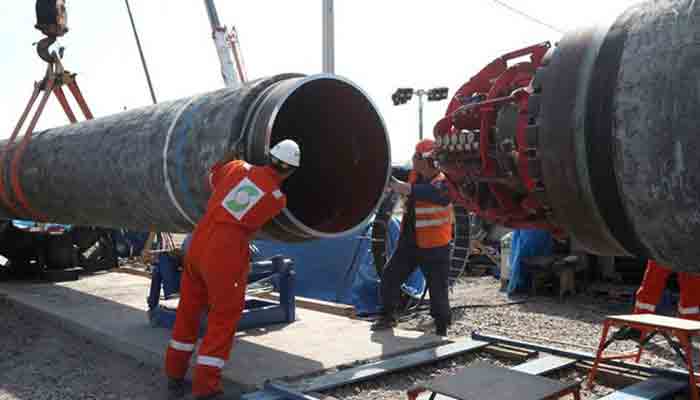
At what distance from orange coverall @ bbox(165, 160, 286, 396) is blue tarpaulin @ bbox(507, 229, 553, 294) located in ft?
18.0

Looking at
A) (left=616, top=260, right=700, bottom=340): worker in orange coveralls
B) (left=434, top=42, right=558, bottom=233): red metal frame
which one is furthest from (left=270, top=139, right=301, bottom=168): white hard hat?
(left=616, top=260, right=700, bottom=340): worker in orange coveralls

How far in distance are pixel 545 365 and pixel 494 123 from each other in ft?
7.53

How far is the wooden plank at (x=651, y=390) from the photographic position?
3.48 m

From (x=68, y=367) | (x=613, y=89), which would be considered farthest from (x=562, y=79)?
(x=68, y=367)

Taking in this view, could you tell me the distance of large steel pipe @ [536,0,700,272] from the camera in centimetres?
173

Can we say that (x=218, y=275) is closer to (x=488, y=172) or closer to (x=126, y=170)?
(x=126, y=170)

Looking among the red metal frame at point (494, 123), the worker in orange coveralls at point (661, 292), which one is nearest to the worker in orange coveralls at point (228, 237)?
the red metal frame at point (494, 123)

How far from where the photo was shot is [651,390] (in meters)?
3.62

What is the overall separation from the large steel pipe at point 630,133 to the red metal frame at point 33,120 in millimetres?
5422

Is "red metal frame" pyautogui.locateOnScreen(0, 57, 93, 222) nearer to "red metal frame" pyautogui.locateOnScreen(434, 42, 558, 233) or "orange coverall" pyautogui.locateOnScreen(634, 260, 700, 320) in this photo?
"red metal frame" pyautogui.locateOnScreen(434, 42, 558, 233)

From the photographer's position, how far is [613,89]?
6.08ft

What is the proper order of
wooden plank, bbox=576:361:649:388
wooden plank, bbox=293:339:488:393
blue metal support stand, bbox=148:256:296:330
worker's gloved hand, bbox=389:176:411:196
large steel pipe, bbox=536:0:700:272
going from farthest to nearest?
1. blue metal support stand, bbox=148:256:296:330
2. worker's gloved hand, bbox=389:176:411:196
3. wooden plank, bbox=576:361:649:388
4. wooden plank, bbox=293:339:488:393
5. large steel pipe, bbox=536:0:700:272

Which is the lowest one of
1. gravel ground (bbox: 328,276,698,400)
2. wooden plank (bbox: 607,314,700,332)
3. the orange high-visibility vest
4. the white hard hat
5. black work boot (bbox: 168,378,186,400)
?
gravel ground (bbox: 328,276,698,400)

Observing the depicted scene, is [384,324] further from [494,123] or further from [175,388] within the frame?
[494,123]
